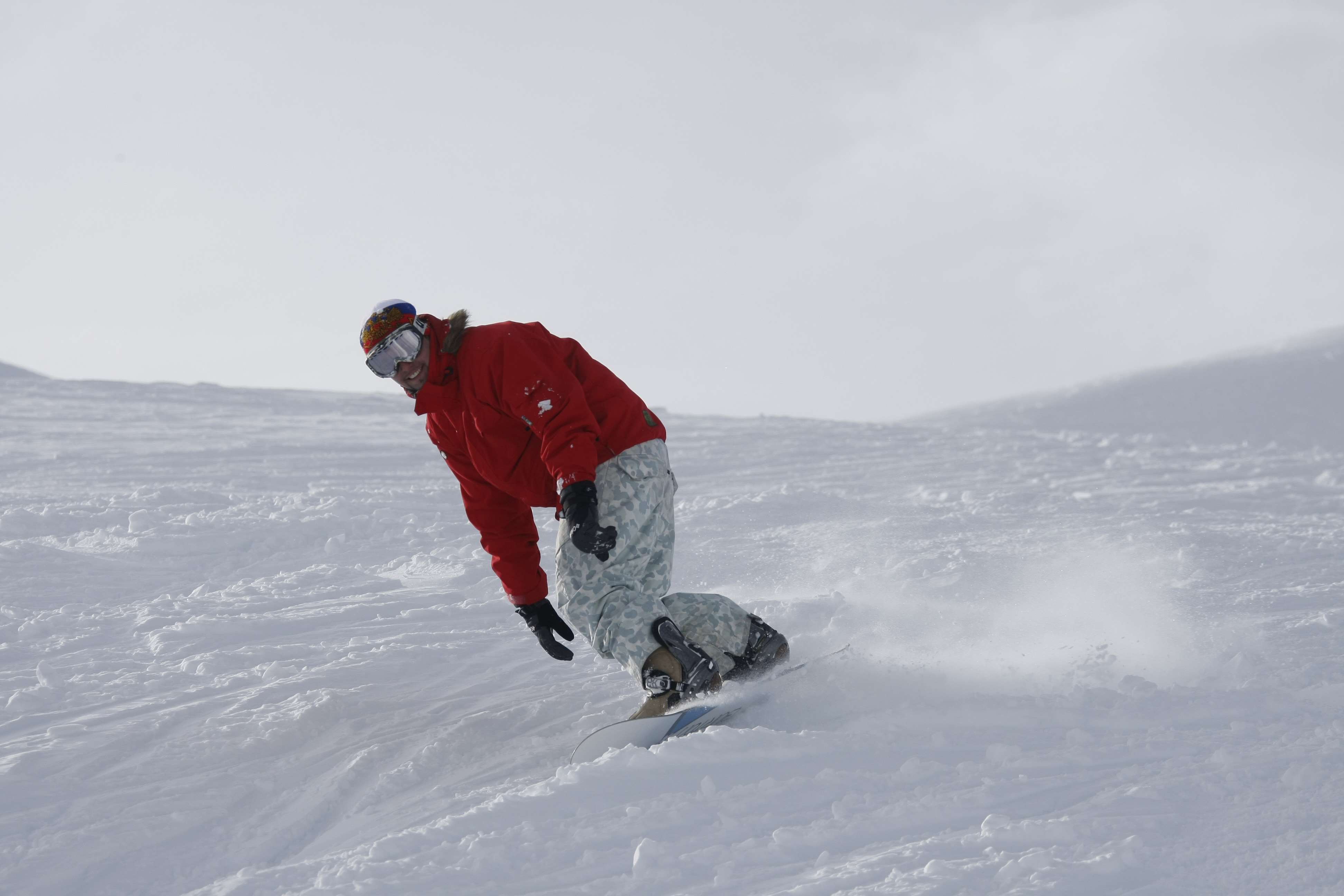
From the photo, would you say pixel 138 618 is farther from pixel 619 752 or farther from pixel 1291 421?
pixel 1291 421

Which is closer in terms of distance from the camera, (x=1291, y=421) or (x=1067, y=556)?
(x=1067, y=556)

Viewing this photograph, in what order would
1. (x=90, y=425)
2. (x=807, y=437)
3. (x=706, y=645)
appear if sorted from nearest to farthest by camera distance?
1. (x=706, y=645)
2. (x=90, y=425)
3. (x=807, y=437)

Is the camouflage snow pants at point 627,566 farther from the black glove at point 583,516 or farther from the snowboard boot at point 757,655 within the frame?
the snowboard boot at point 757,655

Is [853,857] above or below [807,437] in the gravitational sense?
below

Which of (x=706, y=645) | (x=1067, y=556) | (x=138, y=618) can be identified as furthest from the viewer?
(x=1067, y=556)

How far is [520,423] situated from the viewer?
339 centimetres

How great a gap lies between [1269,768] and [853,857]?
3.74 ft

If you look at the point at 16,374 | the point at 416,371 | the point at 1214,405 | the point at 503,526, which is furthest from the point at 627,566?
the point at 1214,405

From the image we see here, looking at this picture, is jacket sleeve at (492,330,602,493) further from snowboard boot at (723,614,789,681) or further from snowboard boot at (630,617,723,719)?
snowboard boot at (723,614,789,681)

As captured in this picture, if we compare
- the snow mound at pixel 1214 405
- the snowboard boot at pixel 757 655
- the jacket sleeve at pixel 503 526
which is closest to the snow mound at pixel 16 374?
the jacket sleeve at pixel 503 526

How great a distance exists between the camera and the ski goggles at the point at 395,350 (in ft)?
10.7

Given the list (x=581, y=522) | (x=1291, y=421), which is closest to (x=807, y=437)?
(x=581, y=522)

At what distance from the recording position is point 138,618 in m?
4.86

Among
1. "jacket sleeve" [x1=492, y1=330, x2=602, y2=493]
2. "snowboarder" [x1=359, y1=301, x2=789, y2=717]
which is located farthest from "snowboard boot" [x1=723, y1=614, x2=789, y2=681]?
"jacket sleeve" [x1=492, y1=330, x2=602, y2=493]
